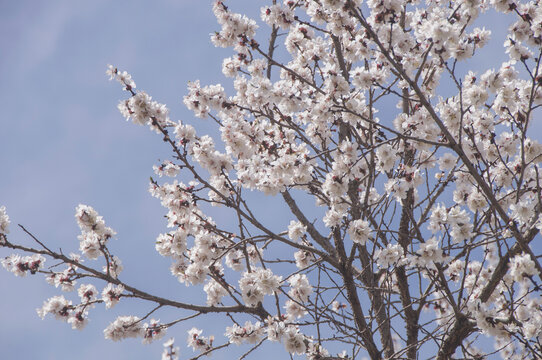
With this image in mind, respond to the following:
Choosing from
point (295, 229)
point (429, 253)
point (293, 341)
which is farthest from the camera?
point (295, 229)

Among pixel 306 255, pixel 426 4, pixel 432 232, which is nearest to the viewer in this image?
pixel 432 232

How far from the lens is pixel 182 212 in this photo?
16.8 feet

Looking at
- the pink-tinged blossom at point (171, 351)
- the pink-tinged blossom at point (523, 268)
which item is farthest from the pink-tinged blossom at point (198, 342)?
the pink-tinged blossom at point (523, 268)

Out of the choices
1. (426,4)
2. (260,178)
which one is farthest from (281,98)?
(426,4)

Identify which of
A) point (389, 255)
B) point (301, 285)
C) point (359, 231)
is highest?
point (301, 285)

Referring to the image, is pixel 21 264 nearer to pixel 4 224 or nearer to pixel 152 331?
pixel 4 224

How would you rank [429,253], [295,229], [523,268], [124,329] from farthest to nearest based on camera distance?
1. [295,229]
2. [124,329]
3. [429,253]
4. [523,268]

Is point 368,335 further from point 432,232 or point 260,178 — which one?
point 260,178

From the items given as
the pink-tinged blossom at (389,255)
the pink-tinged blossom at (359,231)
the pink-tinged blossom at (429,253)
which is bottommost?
the pink-tinged blossom at (429,253)

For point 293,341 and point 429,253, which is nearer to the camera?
point 429,253

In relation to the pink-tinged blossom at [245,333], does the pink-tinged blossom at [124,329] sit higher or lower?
higher

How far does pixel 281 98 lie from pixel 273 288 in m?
1.97

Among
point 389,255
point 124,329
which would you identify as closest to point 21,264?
point 124,329

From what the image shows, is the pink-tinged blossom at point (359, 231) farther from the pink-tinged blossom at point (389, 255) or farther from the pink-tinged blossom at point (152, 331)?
the pink-tinged blossom at point (152, 331)
